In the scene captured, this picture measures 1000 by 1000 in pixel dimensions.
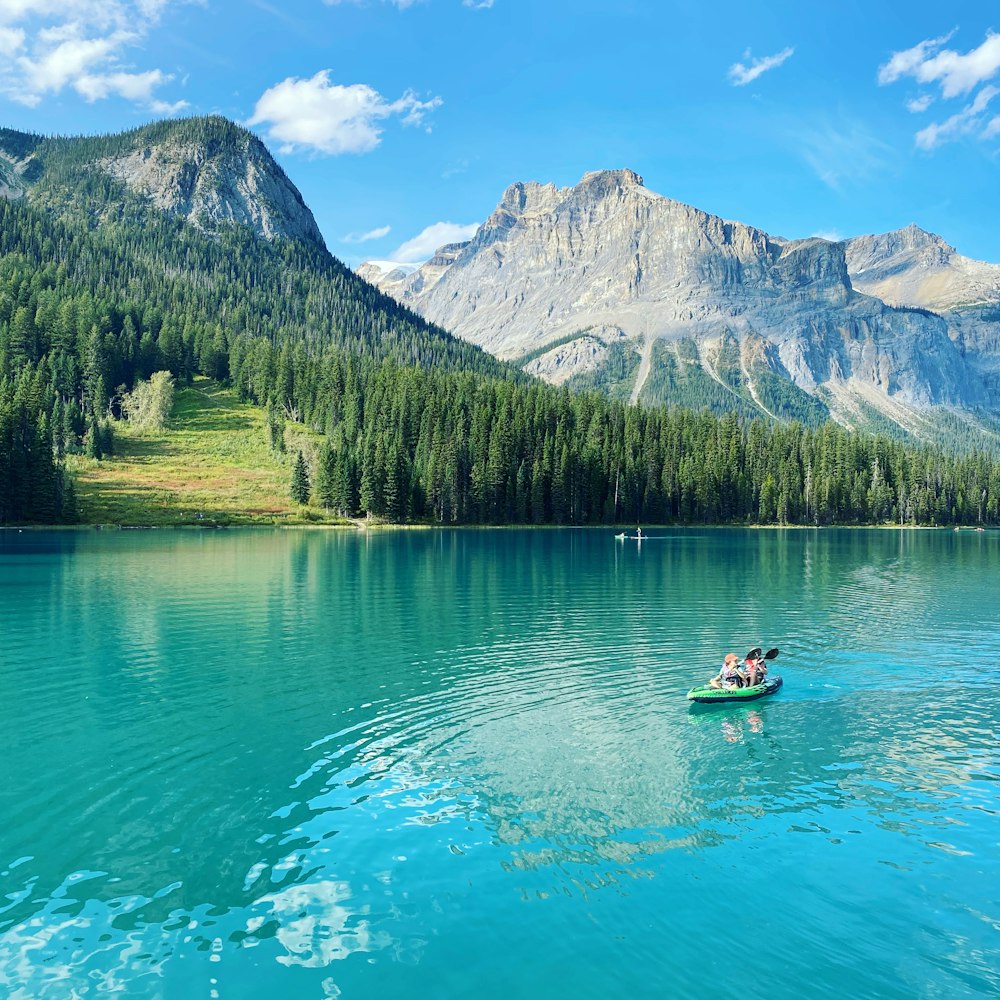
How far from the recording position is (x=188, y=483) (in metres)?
170

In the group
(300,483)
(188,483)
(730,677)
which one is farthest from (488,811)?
(188,483)

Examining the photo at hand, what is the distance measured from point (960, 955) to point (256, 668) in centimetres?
3163

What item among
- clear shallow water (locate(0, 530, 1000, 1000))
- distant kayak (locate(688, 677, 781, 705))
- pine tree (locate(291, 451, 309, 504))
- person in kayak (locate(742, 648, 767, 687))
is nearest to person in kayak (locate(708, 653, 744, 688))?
person in kayak (locate(742, 648, 767, 687))

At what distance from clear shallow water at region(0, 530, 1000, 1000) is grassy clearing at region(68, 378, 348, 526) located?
104548 millimetres

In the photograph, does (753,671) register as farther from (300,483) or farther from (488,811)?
(300,483)

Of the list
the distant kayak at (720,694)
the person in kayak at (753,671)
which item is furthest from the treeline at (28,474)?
the person in kayak at (753,671)

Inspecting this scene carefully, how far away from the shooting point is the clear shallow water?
49.7 ft

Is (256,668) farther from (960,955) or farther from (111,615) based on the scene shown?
(960,955)

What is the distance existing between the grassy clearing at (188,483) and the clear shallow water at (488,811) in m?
105

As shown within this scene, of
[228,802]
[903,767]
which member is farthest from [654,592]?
[228,802]

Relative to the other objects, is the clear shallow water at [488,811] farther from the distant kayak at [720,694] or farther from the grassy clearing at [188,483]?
the grassy clearing at [188,483]

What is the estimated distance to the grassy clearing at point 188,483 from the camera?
15200 centimetres

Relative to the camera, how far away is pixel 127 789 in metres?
23.4

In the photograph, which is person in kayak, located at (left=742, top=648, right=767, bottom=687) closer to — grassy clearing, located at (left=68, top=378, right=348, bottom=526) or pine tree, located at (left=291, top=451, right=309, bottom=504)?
grassy clearing, located at (left=68, top=378, right=348, bottom=526)
